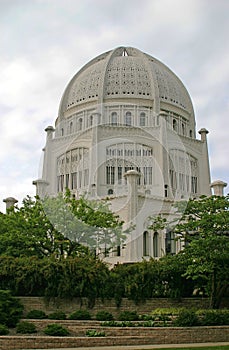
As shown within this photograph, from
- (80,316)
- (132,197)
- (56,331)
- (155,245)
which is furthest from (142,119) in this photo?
(56,331)

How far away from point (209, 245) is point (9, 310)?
8960 mm

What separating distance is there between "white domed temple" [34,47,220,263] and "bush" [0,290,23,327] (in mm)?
28205

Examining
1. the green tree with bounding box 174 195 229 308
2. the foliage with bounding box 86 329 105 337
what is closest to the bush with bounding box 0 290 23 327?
the foliage with bounding box 86 329 105 337

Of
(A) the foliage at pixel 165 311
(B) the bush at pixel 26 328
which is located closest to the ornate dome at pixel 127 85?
(A) the foliage at pixel 165 311

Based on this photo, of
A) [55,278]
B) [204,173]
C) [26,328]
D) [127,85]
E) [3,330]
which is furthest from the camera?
[127,85]

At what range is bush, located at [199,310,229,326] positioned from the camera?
18.4 m

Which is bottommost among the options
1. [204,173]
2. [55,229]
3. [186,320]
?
[186,320]

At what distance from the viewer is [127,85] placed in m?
62.0

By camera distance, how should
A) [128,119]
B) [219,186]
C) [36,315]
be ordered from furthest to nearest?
[128,119], [219,186], [36,315]

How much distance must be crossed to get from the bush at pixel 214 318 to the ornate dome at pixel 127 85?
144ft

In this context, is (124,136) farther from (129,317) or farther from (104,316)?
(129,317)

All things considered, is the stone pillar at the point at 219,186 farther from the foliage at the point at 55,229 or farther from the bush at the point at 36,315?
the bush at the point at 36,315

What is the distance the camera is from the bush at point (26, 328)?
1677cm

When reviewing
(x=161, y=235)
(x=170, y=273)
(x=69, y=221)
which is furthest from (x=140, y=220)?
(x=170, y=273)
